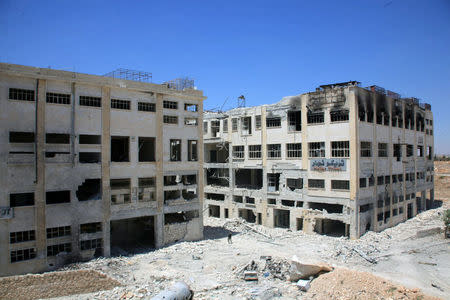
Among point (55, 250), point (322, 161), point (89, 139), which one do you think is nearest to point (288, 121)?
point (322, 161)

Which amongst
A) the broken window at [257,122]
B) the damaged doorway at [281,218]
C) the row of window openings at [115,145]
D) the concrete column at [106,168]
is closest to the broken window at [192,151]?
the row of window openings at [115,145]

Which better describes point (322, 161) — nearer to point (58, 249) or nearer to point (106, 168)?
point (106, 168)

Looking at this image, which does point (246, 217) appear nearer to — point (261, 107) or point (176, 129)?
point (261, 107)

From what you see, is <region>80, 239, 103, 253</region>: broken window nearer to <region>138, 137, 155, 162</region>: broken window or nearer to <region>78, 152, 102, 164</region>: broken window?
<region>78, 152, 102, 164</region>: broken window

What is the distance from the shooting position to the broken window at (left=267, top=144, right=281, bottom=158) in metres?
41.7

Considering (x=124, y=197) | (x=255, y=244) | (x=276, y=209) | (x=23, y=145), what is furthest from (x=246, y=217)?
(x=23, y=145)

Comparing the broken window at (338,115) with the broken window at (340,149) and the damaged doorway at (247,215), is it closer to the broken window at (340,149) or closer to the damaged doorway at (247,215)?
the broken window at (340,149)

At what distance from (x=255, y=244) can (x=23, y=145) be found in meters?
21.6

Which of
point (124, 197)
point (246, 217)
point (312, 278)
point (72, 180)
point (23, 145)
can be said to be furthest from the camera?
point (246, 217)

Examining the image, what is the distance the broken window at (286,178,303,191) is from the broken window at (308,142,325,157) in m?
3.27

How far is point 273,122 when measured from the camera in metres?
42.3

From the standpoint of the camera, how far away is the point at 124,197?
29.3 metres

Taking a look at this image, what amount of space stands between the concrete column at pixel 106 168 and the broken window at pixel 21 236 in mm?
5028

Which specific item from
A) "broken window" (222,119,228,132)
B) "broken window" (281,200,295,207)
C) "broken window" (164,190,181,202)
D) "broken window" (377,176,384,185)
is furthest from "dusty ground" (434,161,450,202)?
"broken window" (164,190,181,202)
